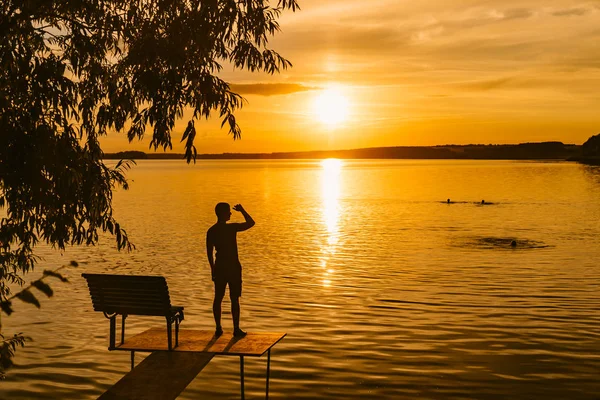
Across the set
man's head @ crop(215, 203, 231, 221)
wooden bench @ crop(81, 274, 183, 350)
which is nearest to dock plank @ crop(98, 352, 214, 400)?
wooden bench @ crop(81, 274, 183, 350)

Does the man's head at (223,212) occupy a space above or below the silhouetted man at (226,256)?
above

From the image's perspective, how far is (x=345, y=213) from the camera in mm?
68750

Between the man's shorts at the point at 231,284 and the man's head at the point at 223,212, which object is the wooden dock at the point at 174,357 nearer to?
the man's shorts at the point at 231,284

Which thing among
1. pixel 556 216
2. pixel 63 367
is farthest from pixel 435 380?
pixel 556 216

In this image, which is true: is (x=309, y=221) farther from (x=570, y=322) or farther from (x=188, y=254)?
(x=570, y=322)

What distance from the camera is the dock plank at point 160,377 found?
32.8 ft

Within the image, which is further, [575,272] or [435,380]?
[575,272]

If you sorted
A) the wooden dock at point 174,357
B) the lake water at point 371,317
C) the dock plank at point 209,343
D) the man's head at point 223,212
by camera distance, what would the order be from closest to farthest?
the wooden dock at point 174,357, the dock plank at point 209,343, the man's head at point 223,212, the lake water at point 371,317

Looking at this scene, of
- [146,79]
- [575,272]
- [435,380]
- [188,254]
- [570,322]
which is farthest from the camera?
[188,254]

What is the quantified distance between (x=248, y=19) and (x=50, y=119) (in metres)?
3.81

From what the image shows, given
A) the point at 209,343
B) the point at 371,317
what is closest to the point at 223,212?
the point at 209,343

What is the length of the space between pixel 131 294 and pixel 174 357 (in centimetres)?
113

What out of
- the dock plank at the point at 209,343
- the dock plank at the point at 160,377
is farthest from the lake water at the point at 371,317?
the dock plank at the point at 160,377

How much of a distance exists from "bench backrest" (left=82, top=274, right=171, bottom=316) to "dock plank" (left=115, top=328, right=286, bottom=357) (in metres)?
0.64
